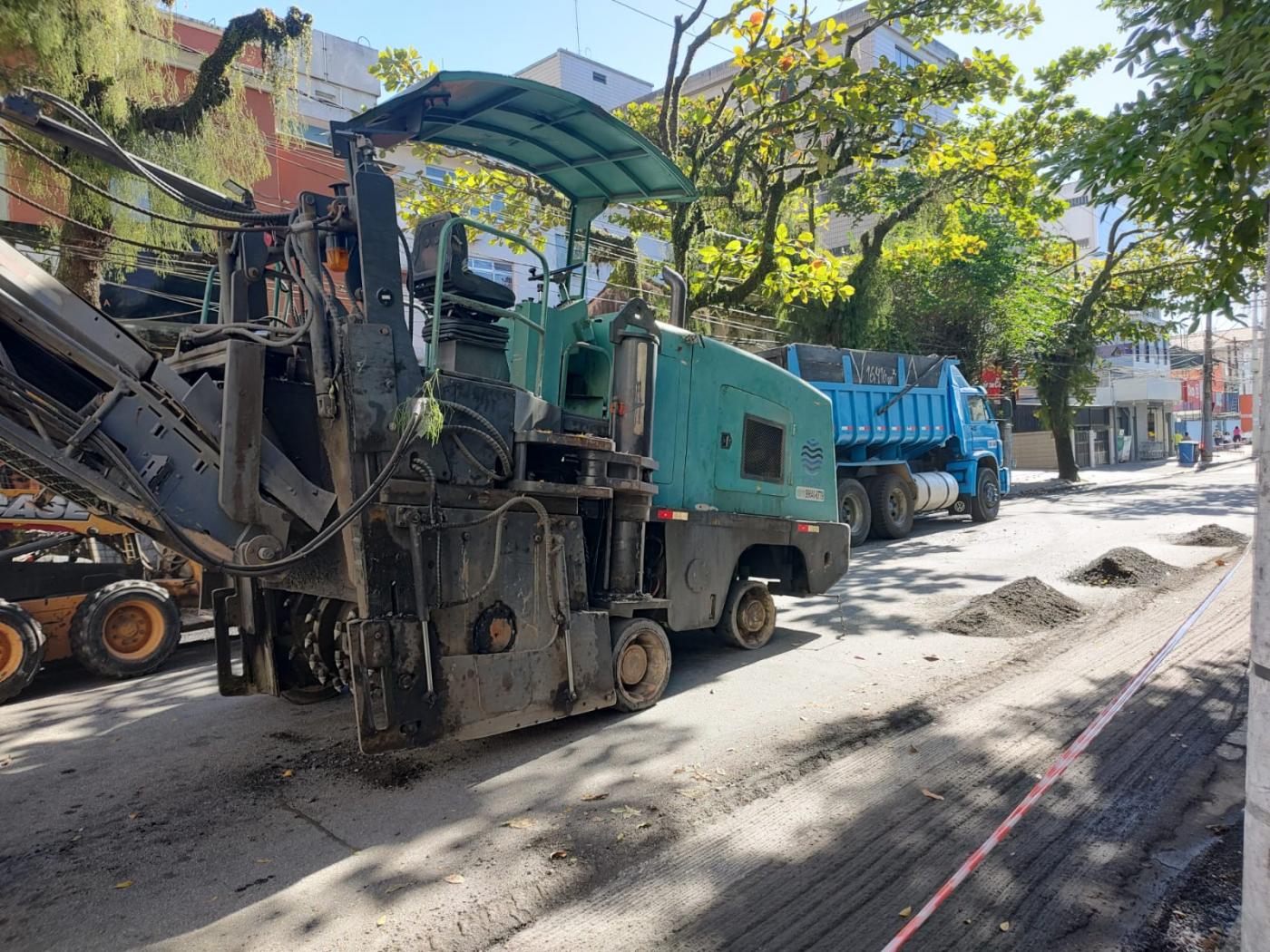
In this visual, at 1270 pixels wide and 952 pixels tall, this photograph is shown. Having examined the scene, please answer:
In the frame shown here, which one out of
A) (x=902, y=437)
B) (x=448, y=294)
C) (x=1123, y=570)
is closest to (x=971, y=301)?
(x=902, y=437)

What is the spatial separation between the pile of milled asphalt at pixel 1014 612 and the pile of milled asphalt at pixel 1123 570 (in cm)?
126

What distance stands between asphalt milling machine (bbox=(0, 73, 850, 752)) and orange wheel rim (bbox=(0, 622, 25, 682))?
2407 mm

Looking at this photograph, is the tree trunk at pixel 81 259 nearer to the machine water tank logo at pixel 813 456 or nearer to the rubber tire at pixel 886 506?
the machine water tank logo at pixel 813 456

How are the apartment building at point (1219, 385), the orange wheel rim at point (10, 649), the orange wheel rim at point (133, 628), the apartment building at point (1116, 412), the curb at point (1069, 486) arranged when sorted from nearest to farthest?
1. the orange wheel rim at point (10, 649)
2. the orange wheel rim at point (133, 628)
3. the curb at point (1069, 486)
4. the apartment building at point (1116, 412)
5. the apartment building at point (1219, 385)

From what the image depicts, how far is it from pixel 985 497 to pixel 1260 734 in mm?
16511

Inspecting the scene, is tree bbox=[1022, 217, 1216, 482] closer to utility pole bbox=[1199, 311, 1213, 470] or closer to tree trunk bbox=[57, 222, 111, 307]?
utility pole bbox=[1199, 311, 1213, 470]

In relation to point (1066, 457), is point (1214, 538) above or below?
below

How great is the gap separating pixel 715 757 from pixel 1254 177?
4.96 metres

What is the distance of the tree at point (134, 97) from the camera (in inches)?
332

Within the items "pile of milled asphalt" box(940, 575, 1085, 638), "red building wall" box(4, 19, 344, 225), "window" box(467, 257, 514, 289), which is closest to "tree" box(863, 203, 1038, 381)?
"window" box(467, 257, 514, 289)

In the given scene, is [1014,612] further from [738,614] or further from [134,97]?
[134,97]

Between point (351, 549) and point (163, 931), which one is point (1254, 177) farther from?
point (163, 931)

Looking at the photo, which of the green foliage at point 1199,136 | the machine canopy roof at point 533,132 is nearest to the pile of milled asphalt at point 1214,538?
the green foliage at point 1199,136

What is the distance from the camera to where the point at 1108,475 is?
111 ft
